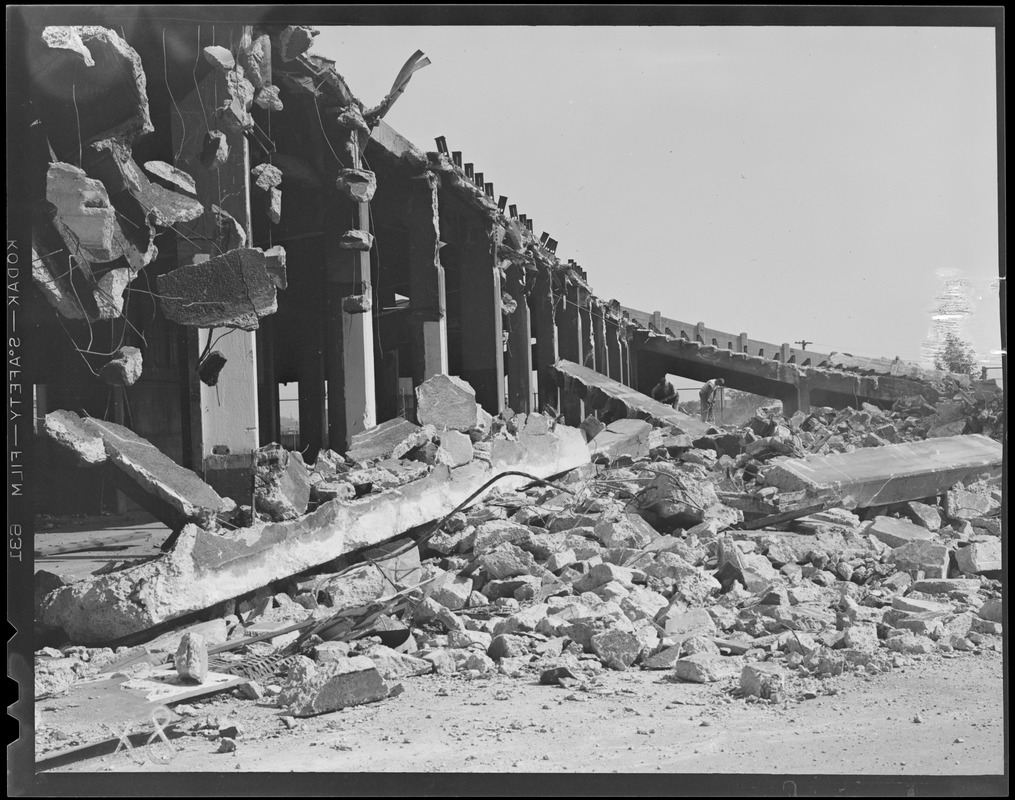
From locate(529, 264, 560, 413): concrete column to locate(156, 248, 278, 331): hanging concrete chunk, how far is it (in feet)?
28.0

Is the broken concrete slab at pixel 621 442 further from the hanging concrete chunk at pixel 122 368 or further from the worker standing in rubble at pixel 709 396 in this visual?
the hanging concrete chunk at pixel 122 368

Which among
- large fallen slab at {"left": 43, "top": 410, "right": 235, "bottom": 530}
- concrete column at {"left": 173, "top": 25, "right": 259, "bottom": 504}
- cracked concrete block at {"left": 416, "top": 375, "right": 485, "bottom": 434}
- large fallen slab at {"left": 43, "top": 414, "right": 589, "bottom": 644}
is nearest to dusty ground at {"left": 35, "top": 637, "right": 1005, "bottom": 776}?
large fallen slab at {"left": 43, "top": 414, "right": 589, "bottom": 644}

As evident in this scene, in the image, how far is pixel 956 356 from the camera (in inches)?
196

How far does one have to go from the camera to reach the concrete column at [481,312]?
9.87m

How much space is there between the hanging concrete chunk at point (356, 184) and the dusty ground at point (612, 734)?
4.29m

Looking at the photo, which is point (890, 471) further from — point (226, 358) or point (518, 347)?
point (518, 347)

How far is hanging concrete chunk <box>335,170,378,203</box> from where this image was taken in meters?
7.07

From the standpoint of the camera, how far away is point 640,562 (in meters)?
5.57

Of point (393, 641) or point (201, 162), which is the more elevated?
point (201, 162)

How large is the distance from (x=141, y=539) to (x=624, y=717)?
10.3ft

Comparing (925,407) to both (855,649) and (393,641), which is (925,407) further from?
(393,641)

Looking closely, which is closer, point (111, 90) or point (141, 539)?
point (111, 90)

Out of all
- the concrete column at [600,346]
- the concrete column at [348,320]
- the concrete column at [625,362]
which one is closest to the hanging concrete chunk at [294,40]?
the concrete column at [348,320]

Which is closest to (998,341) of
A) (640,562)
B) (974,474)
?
(640,562)
